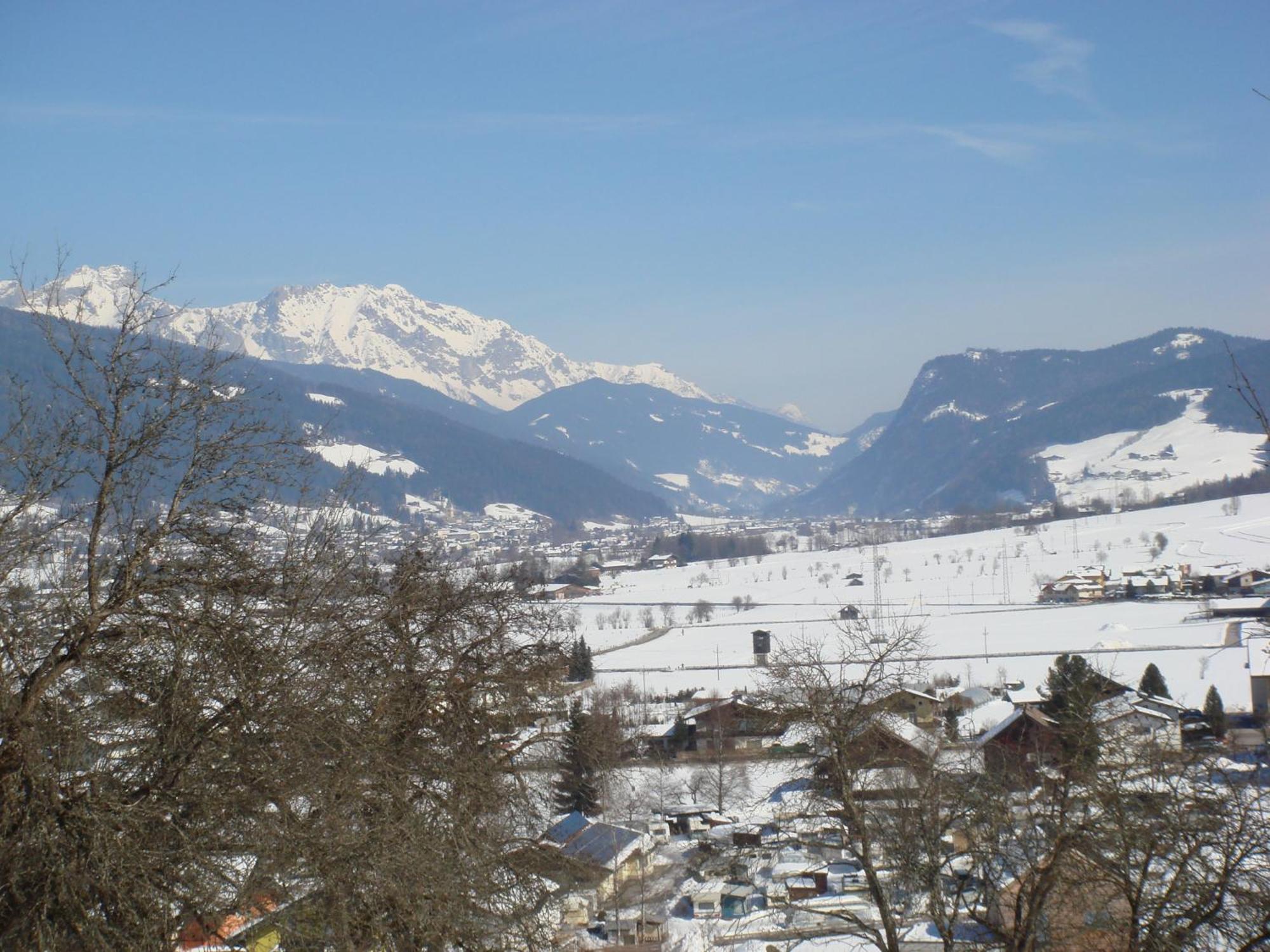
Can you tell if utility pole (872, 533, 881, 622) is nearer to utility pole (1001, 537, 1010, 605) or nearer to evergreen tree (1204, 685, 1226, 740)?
utility pole (1001, 537, 1010, 605)

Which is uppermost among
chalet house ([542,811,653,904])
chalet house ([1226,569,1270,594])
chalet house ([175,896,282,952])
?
chalet house ([175,896,282,952])

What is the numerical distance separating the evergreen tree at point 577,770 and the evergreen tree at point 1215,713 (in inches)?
426

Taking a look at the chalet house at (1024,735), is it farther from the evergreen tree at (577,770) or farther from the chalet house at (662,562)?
the chalet house at (662,562)

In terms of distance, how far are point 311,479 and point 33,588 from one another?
3.56ft

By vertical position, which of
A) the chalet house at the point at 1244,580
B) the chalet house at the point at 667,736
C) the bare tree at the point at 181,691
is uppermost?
the bare tree at the point at 181,691

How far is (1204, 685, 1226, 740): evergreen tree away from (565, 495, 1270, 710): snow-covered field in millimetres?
1508

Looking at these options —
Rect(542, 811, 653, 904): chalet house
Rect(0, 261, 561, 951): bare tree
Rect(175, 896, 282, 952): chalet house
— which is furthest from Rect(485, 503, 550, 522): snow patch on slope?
Rect(175, 896, 282, 952): chalet house

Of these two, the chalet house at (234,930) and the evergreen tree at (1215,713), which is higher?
the chalet house at (234,930)

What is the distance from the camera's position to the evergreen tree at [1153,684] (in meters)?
25.0

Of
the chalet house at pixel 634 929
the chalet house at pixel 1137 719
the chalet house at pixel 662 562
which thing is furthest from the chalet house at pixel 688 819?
the chalet house at pixel 662 562

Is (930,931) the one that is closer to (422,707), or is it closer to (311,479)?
(422,707)

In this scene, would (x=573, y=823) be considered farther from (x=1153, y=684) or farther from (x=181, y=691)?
(x=1153, y=684)

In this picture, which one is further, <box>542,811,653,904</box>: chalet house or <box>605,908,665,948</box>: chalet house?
<box>542,811,653,904</box>: chalet house

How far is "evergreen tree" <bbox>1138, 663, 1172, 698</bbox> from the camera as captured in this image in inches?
985
